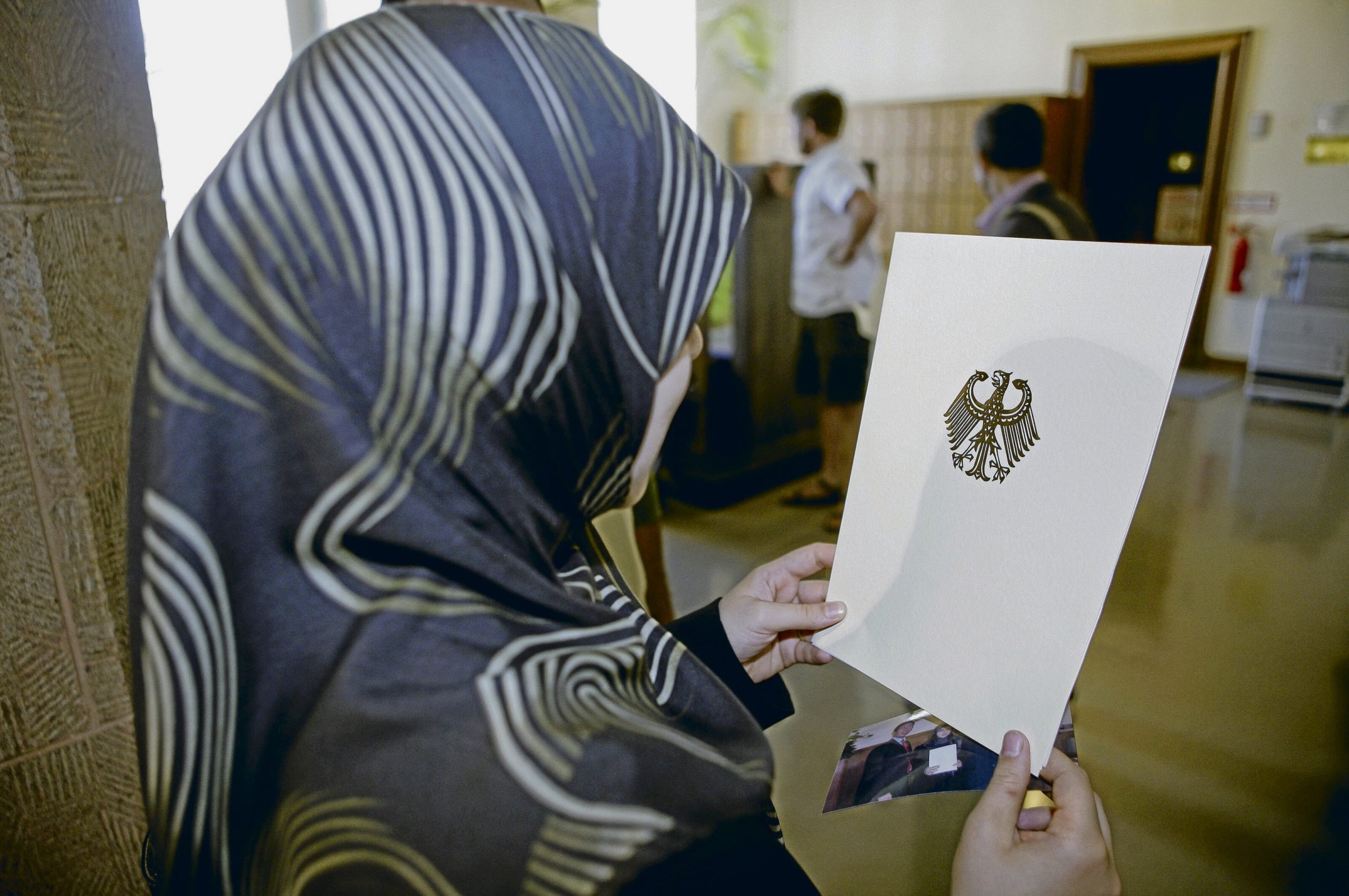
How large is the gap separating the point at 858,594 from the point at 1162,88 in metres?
7.53

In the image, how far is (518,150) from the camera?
54 centimetres

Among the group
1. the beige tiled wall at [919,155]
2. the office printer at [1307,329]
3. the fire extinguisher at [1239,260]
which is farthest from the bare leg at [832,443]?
the fire extinguisher at [1239,260]

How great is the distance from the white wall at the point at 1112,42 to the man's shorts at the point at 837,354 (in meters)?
3.90

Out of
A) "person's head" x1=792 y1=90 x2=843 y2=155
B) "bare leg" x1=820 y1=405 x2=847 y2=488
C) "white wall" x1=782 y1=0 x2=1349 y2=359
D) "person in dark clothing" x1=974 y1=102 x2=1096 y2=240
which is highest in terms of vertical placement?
"white wall" x1=782 y1=0 x2=1349 y2=359

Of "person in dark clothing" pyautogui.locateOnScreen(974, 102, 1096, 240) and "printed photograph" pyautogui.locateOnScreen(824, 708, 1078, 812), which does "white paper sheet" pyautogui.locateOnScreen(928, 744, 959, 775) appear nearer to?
"printed photograph" pyautogui.locateOnScreen(824, 708, 1078, 812)

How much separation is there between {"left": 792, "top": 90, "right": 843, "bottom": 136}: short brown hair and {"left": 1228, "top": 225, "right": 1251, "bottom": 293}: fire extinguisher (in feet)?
12.7

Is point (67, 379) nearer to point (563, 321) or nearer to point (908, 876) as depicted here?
point (563, 321)

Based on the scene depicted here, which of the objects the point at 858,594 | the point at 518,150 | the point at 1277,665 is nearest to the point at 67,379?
the point at 518,150

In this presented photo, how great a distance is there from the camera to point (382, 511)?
51cm

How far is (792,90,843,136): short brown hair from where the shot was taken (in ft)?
10.9

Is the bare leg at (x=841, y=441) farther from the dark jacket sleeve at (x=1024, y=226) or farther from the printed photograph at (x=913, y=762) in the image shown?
the printed photograph at (x=913, y=762)

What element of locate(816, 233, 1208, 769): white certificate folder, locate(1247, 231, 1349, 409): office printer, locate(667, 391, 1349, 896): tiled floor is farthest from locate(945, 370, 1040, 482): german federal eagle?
locate(1247, 231, 1349, 409): office printer

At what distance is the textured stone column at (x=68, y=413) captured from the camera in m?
0.89

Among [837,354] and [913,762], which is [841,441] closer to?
[837,354]
